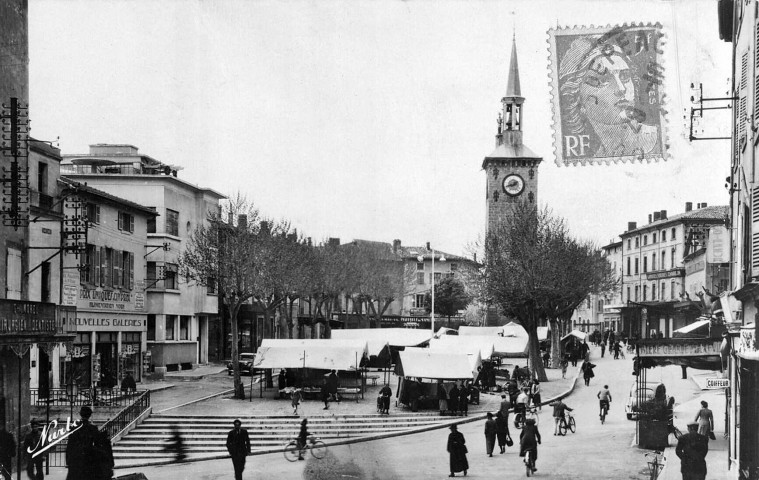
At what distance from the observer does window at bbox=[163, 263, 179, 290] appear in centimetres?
5088

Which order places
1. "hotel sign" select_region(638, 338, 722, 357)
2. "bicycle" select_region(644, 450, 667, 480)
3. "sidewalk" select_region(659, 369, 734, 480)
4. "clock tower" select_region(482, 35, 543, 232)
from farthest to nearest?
"clock tower" select_region(482, 35, 543, 232) < "hotel sign" select_region(638, 338, 722, 357) < "sidewalk" select_region(659, 369, 734, 480) < "bicycle" select_region(644, 450, 667, 480)

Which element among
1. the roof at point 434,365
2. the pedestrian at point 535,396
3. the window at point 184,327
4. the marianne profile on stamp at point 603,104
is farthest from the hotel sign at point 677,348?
the window at point 184,327

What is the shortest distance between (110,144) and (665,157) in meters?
40.5

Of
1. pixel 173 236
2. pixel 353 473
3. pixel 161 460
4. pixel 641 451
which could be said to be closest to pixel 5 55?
pixel 161 460

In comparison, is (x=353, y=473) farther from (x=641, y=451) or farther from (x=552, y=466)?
(x=641, y=451)

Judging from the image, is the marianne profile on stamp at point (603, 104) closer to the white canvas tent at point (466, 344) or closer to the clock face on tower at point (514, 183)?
the white canvas tent at point (466, 344)

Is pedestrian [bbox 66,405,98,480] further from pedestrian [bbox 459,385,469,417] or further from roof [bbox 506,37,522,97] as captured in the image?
roof [bbox 506,37,522,97]

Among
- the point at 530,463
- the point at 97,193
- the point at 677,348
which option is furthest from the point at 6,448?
the point at 97,193

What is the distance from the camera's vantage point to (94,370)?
38.0 m

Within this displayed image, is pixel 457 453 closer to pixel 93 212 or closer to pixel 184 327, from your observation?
pixel 93 212

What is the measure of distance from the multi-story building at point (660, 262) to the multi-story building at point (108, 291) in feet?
134

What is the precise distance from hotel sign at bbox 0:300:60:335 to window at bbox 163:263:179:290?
26.9 metres

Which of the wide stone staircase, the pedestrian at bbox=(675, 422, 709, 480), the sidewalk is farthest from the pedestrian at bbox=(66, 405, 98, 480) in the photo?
the sidewalk

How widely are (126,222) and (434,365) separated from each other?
17.4 m
